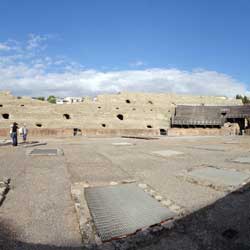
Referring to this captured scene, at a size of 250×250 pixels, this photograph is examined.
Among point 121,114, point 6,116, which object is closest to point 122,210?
point 6,116

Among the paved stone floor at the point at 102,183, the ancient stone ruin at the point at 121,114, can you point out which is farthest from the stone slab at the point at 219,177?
the ancient stone ruin at the point at 121,114

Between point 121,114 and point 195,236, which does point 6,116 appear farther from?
point 195,236

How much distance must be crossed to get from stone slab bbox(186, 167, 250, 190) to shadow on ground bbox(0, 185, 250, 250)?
1.39 m

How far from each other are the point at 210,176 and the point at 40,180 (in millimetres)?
4180

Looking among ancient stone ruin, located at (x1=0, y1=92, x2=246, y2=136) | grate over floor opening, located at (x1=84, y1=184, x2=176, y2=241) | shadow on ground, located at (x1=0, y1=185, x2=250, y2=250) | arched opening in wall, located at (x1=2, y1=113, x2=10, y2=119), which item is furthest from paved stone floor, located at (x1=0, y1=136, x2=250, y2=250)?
arched opening in wall, located at (x1=2, y1=113, x2=10, y2=119)

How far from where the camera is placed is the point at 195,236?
280cm

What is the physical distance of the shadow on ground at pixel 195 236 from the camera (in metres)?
2.56

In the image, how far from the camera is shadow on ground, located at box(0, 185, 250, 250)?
2.56 metres

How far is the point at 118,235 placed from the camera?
110 inches

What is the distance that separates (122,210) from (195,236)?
47.0 inches

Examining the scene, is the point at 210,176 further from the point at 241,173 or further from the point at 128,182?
the point at 128,182

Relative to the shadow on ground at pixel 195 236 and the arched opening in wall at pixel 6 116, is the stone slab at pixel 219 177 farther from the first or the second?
the arched opening in wall at pixel 6 116

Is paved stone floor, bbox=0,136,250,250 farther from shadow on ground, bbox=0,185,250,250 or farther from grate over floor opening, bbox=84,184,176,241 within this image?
grate over floor opening, bbox=84,184,176,241

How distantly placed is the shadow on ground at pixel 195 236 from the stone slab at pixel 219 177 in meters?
1.39
